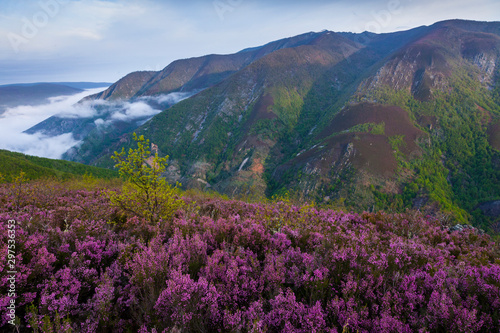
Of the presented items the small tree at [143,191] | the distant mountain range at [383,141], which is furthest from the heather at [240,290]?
the distant mountain range at [383,141]

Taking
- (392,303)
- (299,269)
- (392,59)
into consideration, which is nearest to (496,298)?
(392,303)

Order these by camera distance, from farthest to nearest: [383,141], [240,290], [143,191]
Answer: [383,141] < [143,191] < [240,290]

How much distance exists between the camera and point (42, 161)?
10388 cm

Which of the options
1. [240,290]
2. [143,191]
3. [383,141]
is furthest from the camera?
[383,141]

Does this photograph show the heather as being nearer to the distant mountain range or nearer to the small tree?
the small tree

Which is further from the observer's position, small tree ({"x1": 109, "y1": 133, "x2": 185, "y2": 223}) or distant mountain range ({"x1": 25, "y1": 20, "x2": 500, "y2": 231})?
distant mountain range ({"x1": 25, "y1": 20, "x2": 500, "y2": 231})

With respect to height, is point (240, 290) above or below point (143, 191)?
below

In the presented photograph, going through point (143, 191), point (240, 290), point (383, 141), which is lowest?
point (383, 141)

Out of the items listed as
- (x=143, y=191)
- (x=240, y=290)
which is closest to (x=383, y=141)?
(x=143, y=191)

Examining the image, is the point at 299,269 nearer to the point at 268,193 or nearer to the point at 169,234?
the point at 169,234

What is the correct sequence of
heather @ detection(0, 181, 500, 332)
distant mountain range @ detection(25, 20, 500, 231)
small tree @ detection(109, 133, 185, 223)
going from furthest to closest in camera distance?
distant mountain range @ detection(25, 20, 500, 231) < small tree @ detection(109, 133, 185, 223) < heather @ detection(0, 181, 500, 332)

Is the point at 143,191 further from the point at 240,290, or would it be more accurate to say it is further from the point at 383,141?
the point at 383,141

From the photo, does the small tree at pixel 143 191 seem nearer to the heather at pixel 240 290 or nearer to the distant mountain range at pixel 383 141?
the heather at pixel 240 290

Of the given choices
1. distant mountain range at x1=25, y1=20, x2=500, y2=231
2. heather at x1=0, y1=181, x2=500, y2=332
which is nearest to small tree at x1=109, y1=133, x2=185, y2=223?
heather at x1=0, y1=181, x2=500, y2=332
